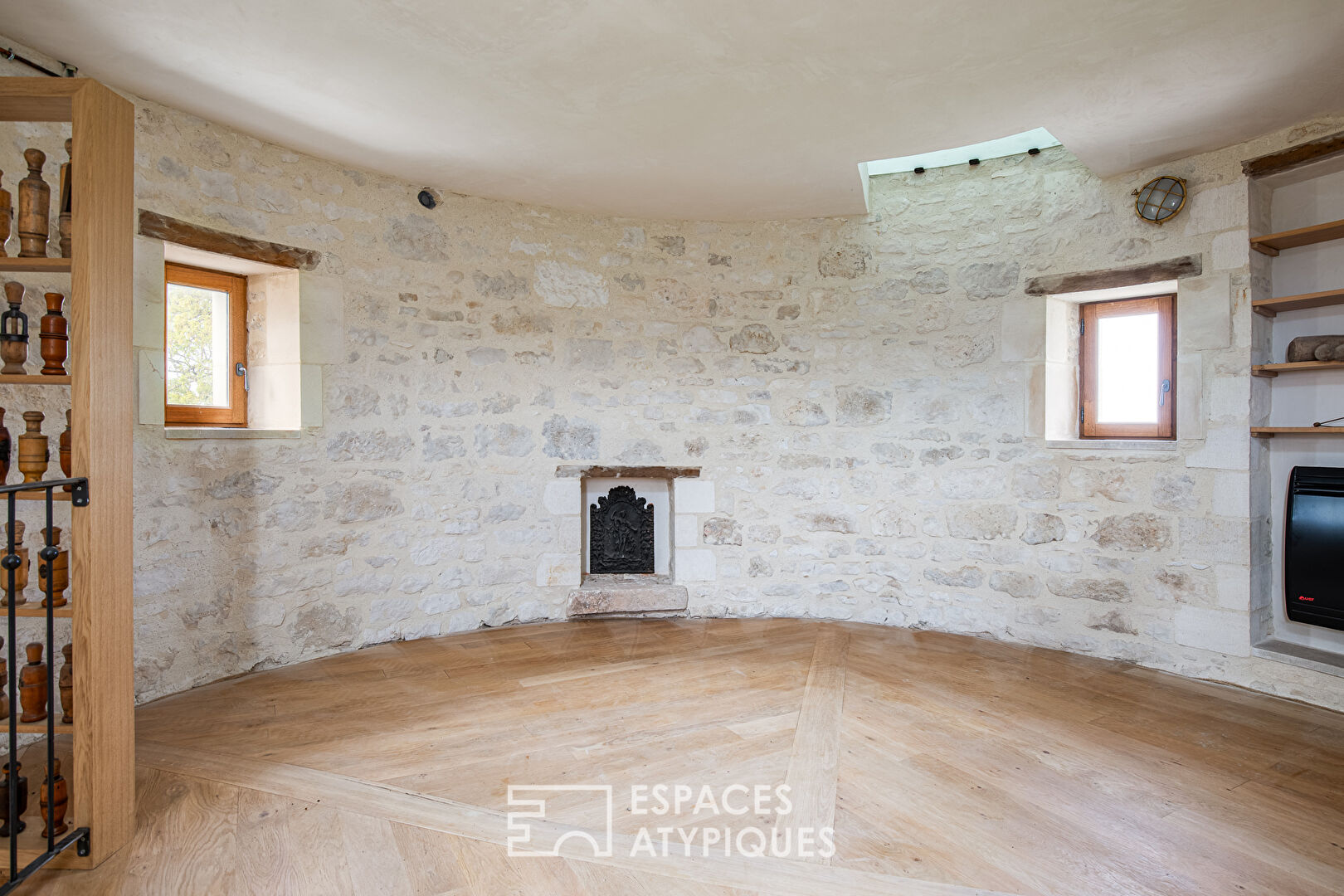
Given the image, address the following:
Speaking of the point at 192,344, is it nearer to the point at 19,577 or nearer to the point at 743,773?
the point at 19,577

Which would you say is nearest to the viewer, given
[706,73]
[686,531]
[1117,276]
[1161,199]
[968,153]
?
[706,73]

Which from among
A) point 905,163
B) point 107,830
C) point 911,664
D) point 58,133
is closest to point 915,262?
point 905,163

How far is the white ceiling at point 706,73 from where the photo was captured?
211cm

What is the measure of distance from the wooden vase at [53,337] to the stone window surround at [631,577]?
2412mm

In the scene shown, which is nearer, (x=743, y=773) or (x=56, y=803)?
(x=56, y=803)

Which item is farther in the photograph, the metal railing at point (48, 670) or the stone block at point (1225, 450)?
the stone block at point (1225, 450)

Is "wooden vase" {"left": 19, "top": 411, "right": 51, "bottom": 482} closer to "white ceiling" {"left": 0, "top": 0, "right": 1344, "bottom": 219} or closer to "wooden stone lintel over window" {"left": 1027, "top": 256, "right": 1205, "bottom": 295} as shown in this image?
"white ceiling" {"left": 0, "top": 0, "right": 1344, "bottom": 219}

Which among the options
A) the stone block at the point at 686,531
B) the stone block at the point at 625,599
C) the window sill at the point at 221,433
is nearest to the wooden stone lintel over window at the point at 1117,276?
the stone block at the point at 686,531

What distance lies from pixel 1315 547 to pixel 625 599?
3102 millimetres

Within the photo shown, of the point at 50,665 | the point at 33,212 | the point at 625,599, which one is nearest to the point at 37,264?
the point at 33,212

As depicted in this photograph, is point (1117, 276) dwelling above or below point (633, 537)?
above

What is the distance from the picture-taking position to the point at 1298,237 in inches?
111

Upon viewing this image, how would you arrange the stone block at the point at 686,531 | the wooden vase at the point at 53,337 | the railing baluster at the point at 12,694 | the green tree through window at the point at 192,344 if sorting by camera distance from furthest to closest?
the stone block at the point at 686,531 < the green tree through window at the point at 192,344 < the wooden vase at the point at 53,337 < the railing baluster at the point at 12,694

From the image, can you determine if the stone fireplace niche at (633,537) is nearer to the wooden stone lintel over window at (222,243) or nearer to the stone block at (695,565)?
the stone block at (695,565)
